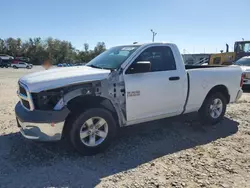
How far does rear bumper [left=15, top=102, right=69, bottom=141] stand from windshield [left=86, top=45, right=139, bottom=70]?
52.5 inches

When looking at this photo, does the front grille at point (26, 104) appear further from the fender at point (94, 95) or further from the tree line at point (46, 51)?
the tree line at point (46, 51)

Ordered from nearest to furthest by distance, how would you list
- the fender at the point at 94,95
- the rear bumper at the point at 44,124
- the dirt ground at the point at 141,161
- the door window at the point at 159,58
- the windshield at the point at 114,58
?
1. the dirt ground at the point at 141,161
2. the rear bumper at the point at 44,124
3. the fender at the point at 94,95
4. the windshield at the point at 114,58
5. the door window at the point at 159,58

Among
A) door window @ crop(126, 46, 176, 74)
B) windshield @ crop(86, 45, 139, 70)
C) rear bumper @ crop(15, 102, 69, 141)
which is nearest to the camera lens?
rear bumper @ crop(15, 102, 69, 141)

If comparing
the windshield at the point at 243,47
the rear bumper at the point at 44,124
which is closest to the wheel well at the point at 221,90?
the rear bumper at the point at 44,124

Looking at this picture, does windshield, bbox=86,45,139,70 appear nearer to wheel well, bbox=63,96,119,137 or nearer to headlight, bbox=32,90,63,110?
wheel well, bbox=63,96,119,137

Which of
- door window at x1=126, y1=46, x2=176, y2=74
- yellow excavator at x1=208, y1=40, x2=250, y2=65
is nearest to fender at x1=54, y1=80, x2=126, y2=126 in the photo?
door window at x1=126, y1=46, x2=176, y2=74

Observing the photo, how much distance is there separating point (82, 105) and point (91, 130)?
0.45 m

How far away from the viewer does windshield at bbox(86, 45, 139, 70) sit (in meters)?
4.46

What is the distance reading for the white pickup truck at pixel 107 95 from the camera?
146 inches

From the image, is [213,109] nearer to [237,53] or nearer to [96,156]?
[96,156]

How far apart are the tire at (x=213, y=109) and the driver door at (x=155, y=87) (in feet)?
2.85

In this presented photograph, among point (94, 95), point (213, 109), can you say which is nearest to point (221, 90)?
point (213, 109)

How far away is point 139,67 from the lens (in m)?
4.21

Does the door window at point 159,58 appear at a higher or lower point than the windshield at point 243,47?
lower
